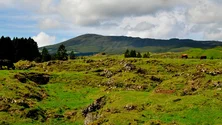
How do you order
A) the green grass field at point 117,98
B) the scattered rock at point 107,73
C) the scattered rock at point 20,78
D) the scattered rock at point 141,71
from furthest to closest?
the scattered rock at point 141,71 → the scattered rock at point 107,73 → the scattered rock at point 20,78 → the green grass field at point 117,98

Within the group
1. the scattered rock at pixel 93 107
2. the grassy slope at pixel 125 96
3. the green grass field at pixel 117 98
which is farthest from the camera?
the scattered rock at pixel 93 107

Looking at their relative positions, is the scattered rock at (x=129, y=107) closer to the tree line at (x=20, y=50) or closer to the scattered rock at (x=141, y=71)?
the scattered rock at (x=141, y=71)

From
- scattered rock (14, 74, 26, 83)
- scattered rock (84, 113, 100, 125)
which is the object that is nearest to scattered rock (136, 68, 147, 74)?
scattered rock (14, 74, 26, 83)

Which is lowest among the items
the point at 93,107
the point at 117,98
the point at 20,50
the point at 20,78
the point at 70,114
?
the point at 70,114

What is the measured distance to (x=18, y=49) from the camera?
4813 inches

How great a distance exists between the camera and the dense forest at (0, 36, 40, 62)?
113 metres

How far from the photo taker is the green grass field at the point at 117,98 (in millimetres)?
37062

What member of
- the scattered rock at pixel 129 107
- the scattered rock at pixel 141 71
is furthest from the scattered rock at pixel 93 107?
the scattered rock at pixel 141 71

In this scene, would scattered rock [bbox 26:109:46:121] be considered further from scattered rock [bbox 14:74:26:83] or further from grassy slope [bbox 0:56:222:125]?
scattered rock [bbox 14:74:26:83]

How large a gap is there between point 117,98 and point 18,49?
8504 centimetres

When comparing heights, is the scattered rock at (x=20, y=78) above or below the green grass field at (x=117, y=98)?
above

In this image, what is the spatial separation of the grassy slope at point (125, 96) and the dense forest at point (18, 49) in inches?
988

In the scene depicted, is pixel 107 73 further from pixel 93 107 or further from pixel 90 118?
pixel 90 118

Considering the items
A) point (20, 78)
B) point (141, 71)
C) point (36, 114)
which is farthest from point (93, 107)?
point (141, 71)
